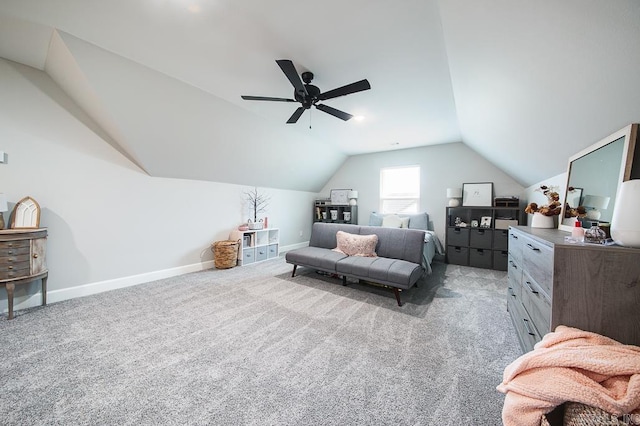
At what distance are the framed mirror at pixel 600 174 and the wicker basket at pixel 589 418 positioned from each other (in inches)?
52.9

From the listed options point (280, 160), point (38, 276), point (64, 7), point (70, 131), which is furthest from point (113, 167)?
point (280, 160)

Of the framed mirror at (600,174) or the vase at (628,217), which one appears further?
the framed mirror at (600,174)

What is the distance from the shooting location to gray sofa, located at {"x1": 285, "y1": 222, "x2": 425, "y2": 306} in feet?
8.90

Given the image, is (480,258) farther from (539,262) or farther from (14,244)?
(14,244)

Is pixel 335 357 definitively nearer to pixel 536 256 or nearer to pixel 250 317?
pixel 250 317

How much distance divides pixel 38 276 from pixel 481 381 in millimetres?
4180

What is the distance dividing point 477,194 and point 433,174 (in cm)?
99

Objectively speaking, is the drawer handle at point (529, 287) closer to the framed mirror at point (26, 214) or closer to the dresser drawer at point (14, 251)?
the dresser drawer at point (14, 251)

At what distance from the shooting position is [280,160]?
488 cm

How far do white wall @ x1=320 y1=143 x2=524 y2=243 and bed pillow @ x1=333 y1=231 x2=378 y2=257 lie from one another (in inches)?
103

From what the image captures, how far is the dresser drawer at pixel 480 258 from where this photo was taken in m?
4.31

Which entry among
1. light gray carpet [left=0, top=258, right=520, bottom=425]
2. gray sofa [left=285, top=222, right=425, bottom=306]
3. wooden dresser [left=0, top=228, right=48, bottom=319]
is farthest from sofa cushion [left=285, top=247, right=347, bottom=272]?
Result: wooden dresser [left=0, top=228, right=48, bottom=319]

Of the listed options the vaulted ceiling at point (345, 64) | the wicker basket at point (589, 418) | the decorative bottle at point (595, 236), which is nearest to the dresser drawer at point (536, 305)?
the decorative bottle at point (595, 236)

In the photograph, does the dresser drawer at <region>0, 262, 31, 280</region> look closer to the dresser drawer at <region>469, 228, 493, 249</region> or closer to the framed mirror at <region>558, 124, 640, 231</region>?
the framed mirror at <region>558, 124, 640, 231</region>
